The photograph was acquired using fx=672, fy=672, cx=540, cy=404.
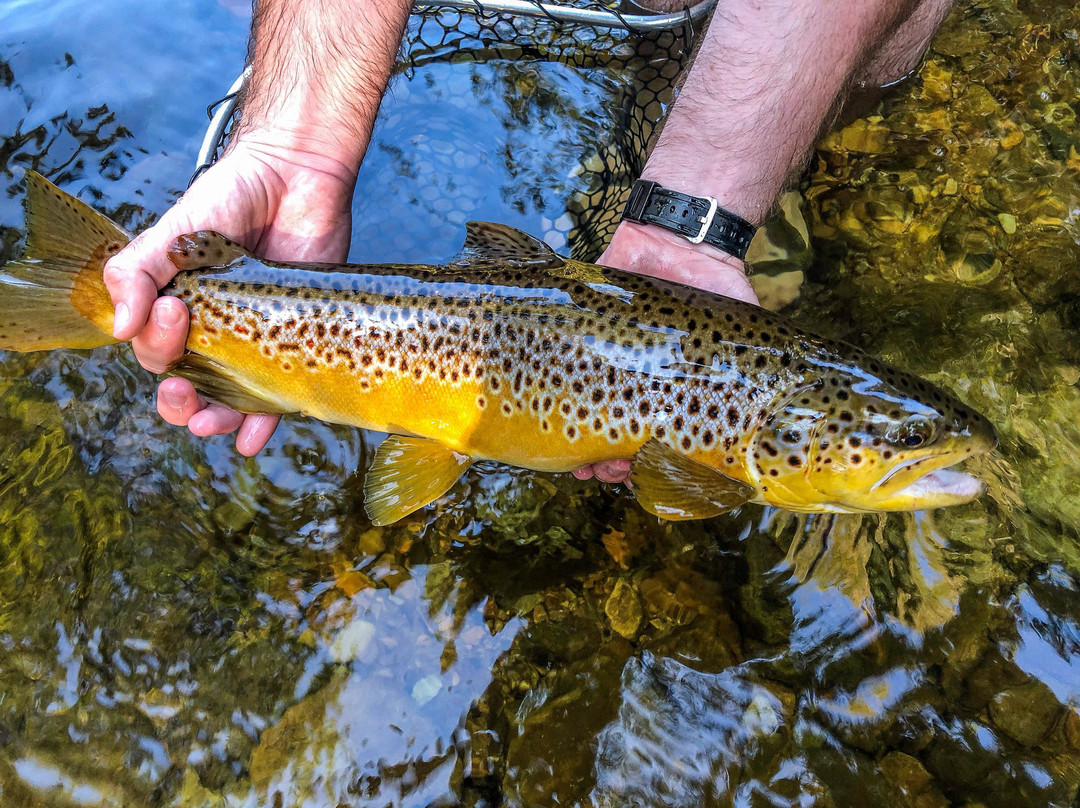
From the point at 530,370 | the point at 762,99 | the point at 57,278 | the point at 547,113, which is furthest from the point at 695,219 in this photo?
the point at 57,278

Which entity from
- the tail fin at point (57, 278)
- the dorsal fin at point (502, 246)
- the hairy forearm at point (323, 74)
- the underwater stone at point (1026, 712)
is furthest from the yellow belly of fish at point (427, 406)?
the underwater stone at point (1026, 712)

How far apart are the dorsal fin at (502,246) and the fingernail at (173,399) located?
1.39 metres

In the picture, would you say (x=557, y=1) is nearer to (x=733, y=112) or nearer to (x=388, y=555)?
(x=733, y=112)

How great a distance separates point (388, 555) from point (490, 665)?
2.47 feet

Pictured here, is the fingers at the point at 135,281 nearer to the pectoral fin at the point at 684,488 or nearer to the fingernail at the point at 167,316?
the fingernail at the point at 167,316

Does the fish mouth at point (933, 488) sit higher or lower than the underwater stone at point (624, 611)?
higher

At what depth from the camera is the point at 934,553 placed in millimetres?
3078

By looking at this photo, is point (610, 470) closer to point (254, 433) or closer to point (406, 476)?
point (406, 476)

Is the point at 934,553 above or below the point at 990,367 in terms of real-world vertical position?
below

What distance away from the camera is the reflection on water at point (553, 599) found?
277 centimetres

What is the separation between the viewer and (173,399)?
2979mm

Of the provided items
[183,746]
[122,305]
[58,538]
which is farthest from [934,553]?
[58,538]

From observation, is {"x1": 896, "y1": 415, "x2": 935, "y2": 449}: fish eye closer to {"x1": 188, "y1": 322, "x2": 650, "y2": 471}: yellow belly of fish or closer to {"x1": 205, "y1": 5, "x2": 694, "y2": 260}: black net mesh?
{"x1": 188, "y1": 322, "x2": 650, "y2": 471}: yellow belly of fish

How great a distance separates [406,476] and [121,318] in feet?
4.10
